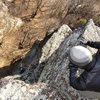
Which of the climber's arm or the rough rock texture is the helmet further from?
the rough rock texture

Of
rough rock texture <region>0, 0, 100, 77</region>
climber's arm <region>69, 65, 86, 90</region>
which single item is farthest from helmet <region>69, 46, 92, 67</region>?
rough rock texture <region>0, 0, 100, 77</region>

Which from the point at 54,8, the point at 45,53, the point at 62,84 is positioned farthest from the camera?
the point at 54,8

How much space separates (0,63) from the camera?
734cm

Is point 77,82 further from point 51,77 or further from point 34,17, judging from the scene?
point 34,17

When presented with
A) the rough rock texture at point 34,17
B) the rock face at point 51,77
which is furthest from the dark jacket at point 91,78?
the rough rock texture at point 34,17

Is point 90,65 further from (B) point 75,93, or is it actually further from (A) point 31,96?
(A) point 31,96

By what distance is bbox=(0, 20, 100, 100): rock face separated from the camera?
443 centimetres

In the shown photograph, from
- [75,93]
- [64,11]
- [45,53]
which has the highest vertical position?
[64,11]

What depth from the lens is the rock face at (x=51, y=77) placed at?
443cm

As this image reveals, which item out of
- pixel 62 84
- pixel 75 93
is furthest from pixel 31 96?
pixel 75 93

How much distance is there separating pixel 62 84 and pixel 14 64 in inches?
146

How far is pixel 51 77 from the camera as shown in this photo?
16.8 feet

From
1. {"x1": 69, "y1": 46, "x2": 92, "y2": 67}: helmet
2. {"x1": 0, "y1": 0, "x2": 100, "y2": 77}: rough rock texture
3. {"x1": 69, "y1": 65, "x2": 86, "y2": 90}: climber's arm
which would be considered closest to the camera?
{"x1": 69, "y1": 46, "x2": 92, "y2": 67}: helmet

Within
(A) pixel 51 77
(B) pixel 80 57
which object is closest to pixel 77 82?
(B) pixel 80 57
